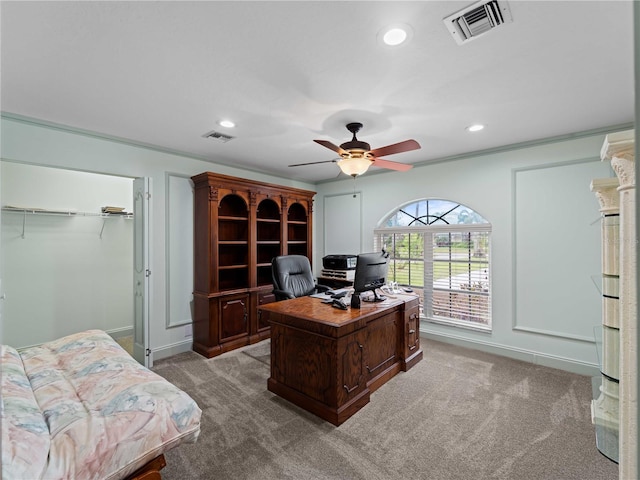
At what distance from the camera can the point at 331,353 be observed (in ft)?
8.14

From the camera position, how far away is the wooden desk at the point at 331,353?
2.49 meters

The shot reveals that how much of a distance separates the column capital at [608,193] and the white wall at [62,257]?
5.12 m

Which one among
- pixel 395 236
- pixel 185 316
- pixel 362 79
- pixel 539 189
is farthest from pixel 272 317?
pixel 539 189

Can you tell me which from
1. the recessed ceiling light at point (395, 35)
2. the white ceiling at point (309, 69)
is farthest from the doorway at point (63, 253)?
the recessed ceiling light at point (395, 35)

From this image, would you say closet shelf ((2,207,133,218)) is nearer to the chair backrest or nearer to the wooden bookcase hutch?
the wooden bookcase hutch

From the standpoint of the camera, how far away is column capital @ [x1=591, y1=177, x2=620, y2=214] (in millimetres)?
1690

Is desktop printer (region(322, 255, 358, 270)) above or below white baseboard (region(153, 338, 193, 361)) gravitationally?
above

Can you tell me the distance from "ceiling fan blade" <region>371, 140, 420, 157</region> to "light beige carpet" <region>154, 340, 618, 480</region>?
2197 mm

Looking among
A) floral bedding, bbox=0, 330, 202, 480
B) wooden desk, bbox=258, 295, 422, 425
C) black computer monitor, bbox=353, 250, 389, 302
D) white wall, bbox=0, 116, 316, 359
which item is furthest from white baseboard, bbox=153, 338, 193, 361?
black computer monitor, bbox=353, 250, 389, 302

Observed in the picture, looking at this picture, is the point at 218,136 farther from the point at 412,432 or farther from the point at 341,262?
the point at 412,432

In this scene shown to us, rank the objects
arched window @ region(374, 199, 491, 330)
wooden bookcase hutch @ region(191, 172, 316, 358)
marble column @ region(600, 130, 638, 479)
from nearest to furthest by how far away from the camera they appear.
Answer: marble column @ region(600, 130, 638, 479) → wooden bookcase hutch @ region(191, 172, 316, 358) → arched window @ region(374, 199, 491, 330)

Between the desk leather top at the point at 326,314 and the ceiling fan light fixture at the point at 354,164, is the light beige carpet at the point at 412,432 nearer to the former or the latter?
the desk leather top at the point at 326,314

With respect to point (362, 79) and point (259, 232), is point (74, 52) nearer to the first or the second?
point (362, 79)

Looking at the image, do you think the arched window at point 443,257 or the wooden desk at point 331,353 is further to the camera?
the arched window at point 443,257
